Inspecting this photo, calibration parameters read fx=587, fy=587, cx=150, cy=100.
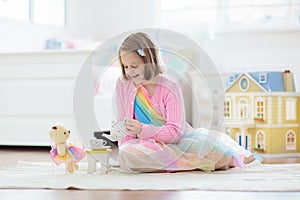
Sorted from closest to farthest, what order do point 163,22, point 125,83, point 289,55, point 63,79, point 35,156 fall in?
point 125,83, point 35,156, point 63,79, point 289,55, point 163,22

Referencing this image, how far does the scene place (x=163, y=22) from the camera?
12.7ft

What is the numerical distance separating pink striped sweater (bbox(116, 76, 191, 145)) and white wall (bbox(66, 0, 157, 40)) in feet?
7.00

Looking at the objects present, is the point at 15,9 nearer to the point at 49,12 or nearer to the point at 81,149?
the point at 49,12

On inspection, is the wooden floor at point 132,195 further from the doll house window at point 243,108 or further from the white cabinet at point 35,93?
the white cabinet at point 35,93

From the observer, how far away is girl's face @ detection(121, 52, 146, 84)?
1.71 meters

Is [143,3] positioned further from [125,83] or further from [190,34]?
[125,83]

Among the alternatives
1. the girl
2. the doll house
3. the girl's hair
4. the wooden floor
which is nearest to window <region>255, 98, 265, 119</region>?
the doll house

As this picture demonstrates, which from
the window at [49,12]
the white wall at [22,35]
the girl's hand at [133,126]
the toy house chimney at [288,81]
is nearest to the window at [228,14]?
the window at [49,12]

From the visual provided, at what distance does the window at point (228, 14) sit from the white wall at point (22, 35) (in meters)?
0.78

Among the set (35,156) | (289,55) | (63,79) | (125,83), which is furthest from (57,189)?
(289,55)

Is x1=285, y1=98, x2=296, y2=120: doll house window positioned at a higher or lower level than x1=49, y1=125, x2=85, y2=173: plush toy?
higher

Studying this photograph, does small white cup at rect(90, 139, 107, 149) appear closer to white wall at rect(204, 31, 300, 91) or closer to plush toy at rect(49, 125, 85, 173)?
plush toy at rect(49, 125, 85, 173)

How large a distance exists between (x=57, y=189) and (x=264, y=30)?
2414 mm

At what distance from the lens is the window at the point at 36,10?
11.0 ft
